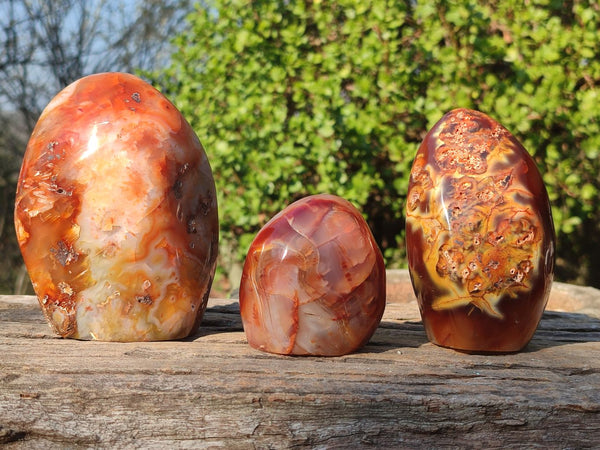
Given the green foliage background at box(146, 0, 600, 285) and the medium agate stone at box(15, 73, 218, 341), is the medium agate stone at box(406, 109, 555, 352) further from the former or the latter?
the green foliage background at box(146, 0, 600, 285)

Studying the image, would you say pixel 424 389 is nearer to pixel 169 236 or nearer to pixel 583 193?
pixel 169 236

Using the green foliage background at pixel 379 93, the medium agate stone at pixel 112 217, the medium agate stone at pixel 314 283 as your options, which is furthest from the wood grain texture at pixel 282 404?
the green foliage background at pixel 379 93

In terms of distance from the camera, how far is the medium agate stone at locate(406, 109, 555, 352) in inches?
61.8

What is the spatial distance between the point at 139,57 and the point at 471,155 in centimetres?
581

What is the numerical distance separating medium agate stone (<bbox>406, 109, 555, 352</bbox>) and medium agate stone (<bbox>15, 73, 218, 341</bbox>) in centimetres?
61

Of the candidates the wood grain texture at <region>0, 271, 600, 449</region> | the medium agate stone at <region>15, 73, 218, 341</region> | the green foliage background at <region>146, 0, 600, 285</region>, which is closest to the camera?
the wood grain texture at <region>0, 271, 600, 449</region>

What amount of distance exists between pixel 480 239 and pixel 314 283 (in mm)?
413

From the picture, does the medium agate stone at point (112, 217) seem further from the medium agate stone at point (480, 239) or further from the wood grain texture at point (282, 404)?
the medium agate stone at point (480, 239)

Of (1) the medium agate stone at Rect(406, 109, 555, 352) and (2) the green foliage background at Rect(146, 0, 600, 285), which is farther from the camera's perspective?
(2) the green foliage background at Rect(146, 0, 600, 285)

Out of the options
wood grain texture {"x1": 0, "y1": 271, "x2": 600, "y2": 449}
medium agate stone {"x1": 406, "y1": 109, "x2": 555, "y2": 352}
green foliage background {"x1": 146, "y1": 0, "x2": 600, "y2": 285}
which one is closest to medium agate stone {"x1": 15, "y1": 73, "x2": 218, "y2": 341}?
wood grain texture {"x1": 0, "y1": 271, "x2": 600, "y2": 449}

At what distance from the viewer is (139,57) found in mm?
6812

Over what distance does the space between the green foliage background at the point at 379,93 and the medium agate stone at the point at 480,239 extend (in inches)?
70.2

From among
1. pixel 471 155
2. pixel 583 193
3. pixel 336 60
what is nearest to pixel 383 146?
pixel 336 60

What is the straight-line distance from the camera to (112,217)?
1.66 meters
